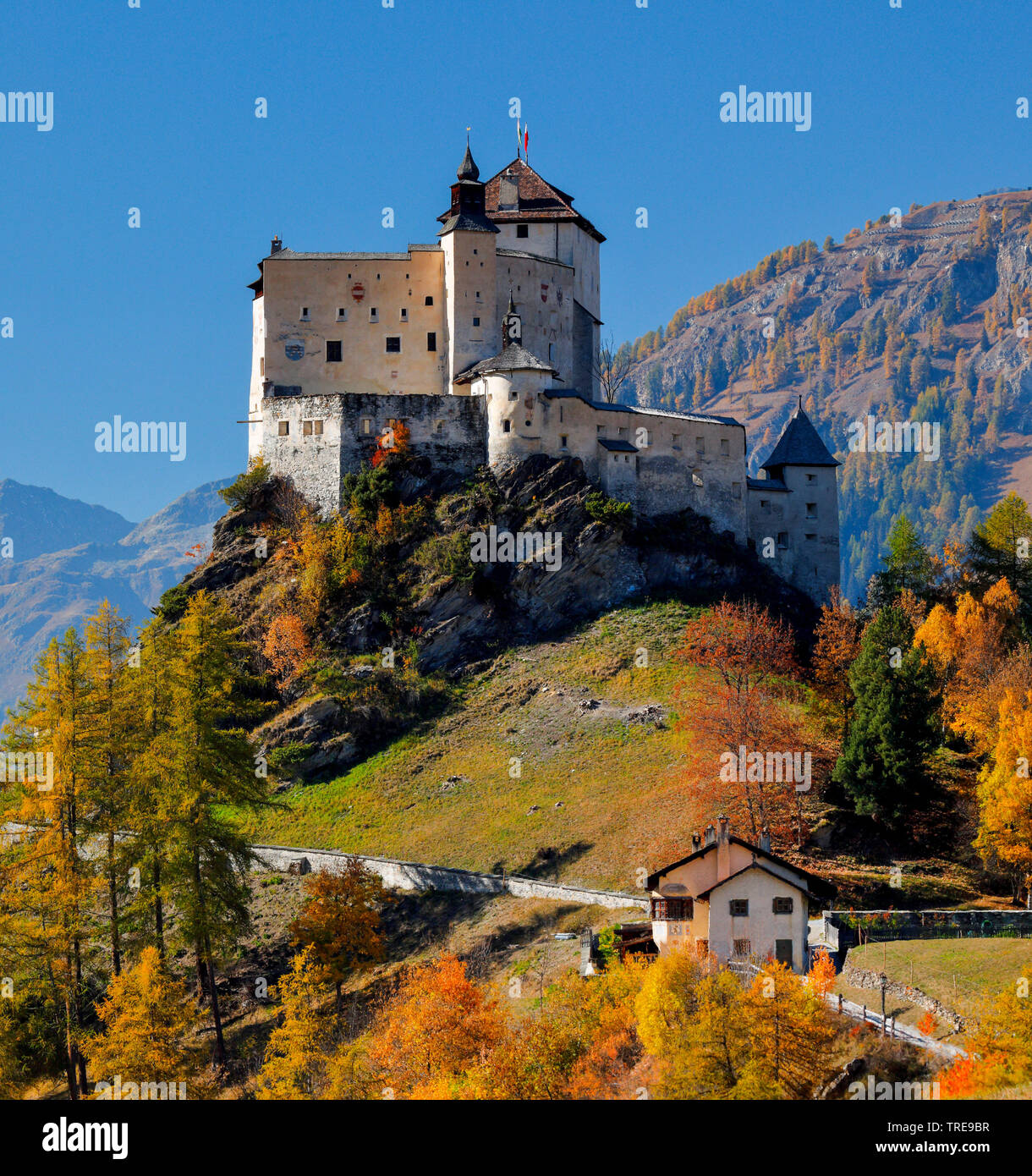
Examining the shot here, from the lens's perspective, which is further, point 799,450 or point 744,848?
point 799,450

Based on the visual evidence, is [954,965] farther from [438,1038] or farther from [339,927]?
[339,927]

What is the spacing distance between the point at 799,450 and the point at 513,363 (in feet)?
60.9

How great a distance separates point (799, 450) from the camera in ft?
276

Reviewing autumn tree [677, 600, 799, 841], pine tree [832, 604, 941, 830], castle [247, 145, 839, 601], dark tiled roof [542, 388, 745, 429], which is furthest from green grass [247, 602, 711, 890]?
dark tiled roof [542, 388, 745, 429]

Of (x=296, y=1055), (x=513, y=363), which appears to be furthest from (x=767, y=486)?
(x=296, y=1055)

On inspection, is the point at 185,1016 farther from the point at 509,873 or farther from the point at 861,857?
the point at 861,857

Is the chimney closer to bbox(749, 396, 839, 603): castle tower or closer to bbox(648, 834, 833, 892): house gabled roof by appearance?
bbox(648, 834, 833, 892): house gabled roof

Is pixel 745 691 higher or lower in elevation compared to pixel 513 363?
lower

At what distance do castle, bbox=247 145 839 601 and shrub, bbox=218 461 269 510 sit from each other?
2.39 feet

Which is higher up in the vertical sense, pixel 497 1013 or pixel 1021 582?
pixel 1021 582

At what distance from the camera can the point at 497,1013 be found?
146 feet
